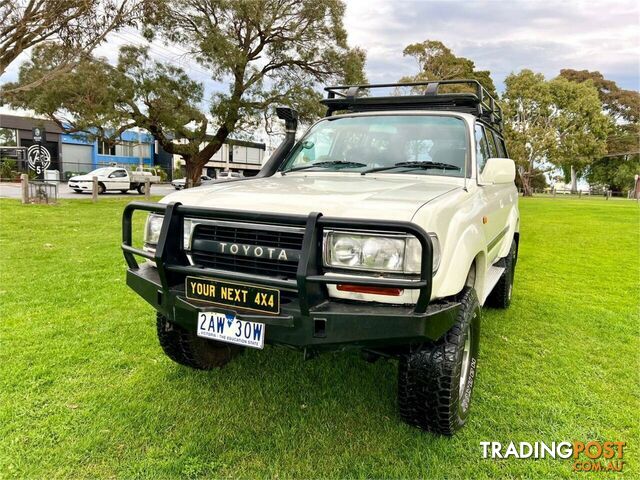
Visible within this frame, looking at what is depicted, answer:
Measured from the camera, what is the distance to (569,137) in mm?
35906

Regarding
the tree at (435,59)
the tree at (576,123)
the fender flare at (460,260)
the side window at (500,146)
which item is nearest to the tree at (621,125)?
the tree at (576,123)

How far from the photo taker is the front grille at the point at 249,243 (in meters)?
2.28

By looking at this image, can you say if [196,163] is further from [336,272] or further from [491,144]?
[336,272]

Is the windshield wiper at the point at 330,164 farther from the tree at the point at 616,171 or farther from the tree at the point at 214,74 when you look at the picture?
the tree at the point at 616,171

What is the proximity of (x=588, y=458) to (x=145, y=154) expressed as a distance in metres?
51.9

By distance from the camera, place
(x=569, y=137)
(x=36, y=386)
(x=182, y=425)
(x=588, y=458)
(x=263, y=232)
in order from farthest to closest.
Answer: (x=569, y=137), (x=36, y=386), (x=182, y=425), (x=588, y=458), (x=263, y=232)

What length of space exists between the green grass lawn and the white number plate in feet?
2.13

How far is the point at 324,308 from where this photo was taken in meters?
2.17

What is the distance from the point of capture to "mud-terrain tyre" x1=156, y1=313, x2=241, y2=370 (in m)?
3.04

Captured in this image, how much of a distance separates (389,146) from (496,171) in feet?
2.79

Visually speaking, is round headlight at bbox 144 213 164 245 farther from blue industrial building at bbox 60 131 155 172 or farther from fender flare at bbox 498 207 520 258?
blue industrial building at bbox 60 131 155 172

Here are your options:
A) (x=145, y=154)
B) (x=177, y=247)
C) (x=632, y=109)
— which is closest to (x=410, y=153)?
(x=177, y=247)

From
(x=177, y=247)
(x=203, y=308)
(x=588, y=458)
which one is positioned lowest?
(x=588, y=458)

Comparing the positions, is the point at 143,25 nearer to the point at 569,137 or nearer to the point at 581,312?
the point at 581,312
